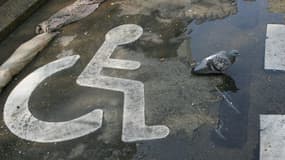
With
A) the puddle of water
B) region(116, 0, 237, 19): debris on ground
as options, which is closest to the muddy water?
the puddle of water

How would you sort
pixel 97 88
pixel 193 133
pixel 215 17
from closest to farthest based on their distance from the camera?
pixel 193 133 → pixel 97 88 → pixel 215 17

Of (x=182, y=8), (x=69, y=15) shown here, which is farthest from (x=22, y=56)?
(x=182, y=8)

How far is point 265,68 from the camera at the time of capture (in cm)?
491

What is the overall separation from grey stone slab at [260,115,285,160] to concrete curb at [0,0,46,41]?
4.20 m

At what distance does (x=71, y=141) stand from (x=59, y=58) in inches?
68.9

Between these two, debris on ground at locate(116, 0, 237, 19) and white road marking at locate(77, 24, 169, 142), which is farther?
debris on ground at locate(116, 0, 237, 19)

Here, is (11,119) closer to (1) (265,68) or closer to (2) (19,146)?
(2) (19,146)

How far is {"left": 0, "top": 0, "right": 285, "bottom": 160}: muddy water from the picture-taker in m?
4.04

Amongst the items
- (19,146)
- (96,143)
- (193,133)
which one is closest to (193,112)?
(193,133)

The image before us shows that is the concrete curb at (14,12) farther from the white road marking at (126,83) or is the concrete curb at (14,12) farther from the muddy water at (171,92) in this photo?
the white road marking at (126,83)

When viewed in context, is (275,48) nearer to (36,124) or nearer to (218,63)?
(218,63)

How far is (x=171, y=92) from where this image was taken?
4.71 meters

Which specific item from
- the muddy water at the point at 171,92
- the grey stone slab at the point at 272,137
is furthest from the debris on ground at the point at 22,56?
the grey stone slab at the point at 272,137

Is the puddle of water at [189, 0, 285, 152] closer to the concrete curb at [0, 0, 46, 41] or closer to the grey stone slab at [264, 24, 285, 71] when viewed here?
the grey stone slab at [264, 24, 285, 71]
